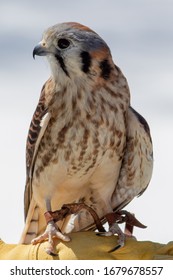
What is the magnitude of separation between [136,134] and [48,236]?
0.96m

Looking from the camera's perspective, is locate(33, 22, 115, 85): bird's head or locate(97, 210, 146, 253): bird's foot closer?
locate(97, 210, 146, 253): bird's foot

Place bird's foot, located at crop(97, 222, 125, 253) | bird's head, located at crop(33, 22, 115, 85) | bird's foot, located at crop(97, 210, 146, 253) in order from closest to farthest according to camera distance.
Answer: bird's foot, located at crop(97, 222, 125, 253)
bird's foot, located at crop(97, 210, 146, 253)
bird's head, located at crop(33, 22, 115, 85)

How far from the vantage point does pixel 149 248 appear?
4941 millimetres

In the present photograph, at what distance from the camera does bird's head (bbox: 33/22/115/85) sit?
546 centimetres

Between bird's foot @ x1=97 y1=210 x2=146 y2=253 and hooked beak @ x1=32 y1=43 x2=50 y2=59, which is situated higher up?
hooked beak @ x1=32 y1=43 x2=50 y2=59

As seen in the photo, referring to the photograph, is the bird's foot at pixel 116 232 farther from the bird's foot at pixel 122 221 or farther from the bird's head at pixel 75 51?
the bird's head at pixel 75 51

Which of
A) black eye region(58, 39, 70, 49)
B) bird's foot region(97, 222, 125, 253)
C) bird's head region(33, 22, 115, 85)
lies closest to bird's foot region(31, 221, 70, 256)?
bird's foot region(97, 222, 125, 253)

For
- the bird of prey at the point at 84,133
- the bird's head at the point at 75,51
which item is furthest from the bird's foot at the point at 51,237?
the bird's head at the point at 75,51

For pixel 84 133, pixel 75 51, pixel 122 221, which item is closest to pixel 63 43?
pixel 75 51

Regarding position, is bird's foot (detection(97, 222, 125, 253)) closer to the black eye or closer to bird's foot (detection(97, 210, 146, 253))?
bird's foot (detection(97, 210, 146, 253))

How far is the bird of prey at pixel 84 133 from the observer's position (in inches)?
217

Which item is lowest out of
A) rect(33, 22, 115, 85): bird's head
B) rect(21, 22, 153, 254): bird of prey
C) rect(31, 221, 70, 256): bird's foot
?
rect(31, 221, 70, 256): bird's foot
